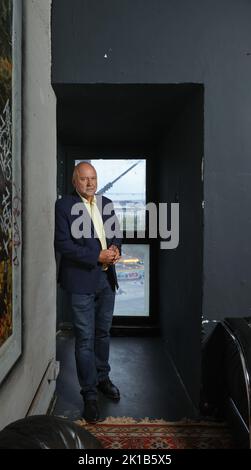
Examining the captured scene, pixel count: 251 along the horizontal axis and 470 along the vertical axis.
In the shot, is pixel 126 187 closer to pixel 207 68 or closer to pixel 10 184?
pixel 207 68

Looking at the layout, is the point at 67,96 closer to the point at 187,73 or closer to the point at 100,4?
the point at 100,4

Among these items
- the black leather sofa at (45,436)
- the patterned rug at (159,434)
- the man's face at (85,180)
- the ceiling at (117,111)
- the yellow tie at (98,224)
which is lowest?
the patterned rug at (159,434)

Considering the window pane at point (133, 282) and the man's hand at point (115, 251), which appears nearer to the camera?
the man's hand at point (115, 251)

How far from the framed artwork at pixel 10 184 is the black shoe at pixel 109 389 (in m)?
1.10

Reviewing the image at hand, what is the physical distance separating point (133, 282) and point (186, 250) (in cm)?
162

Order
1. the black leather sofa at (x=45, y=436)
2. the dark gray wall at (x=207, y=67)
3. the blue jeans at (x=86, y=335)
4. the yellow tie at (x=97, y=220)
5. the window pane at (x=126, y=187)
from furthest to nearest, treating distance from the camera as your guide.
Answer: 1. the window pane at (x=126, y=187)
2. the yellow tie at (x=97, y=220)
3. the blue jeans at (x=86, y=335)
4. the dark gray wall at (x=207, y=67)
5. the black leather sofa at (x=45, y=436)

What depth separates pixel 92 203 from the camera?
2.54 metres

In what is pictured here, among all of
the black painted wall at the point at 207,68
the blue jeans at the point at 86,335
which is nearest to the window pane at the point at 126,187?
the blue jeans at the point at 86,335

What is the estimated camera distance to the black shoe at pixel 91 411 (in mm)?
2260

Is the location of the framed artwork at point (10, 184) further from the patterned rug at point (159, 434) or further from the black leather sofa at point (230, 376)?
the black leather sofa at point (230, 376)

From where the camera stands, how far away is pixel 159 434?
2.13m

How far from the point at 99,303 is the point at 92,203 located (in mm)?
671

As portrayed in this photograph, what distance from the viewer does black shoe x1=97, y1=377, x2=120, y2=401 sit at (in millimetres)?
2582

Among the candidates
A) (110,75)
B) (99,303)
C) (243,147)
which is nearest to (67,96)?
(110,75)
